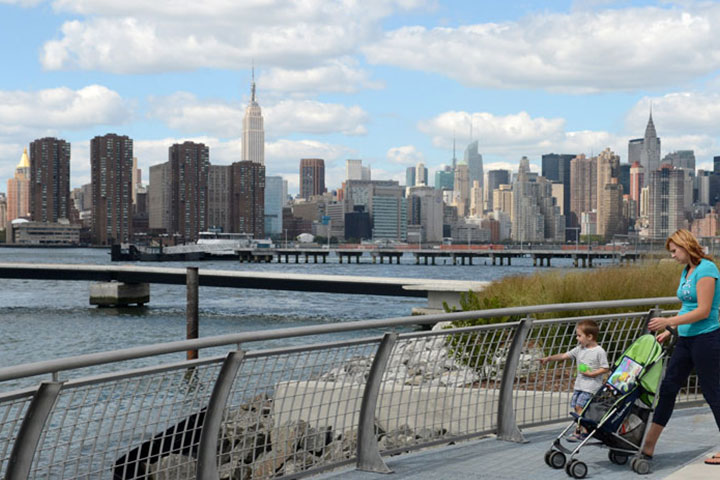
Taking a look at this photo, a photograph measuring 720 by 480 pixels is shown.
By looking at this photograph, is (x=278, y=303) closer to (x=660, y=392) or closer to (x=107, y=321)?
(x=107, y=321)

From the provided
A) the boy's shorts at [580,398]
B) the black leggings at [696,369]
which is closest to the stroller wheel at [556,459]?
the boy's shorts at [580,398]

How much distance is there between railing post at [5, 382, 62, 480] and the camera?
4547 mm

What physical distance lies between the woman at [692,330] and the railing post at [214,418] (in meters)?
3.14

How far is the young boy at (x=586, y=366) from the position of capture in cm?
702

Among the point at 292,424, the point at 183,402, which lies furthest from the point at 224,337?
the point at 292,424

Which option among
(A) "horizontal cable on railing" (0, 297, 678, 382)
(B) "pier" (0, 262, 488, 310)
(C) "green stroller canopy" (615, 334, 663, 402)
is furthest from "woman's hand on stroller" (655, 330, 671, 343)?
(B) "pier" (0, 262, 488, 310)

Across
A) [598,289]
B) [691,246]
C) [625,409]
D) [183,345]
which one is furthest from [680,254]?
[598,289]

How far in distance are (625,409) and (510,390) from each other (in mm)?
1312

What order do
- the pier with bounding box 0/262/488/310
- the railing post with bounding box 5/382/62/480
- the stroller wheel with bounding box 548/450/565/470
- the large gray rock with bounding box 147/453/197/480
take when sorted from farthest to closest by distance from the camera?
the pier with bounding box 0/262/488/310
the stroller wheel with bounding box 548/450/565/470
the large gray rock with bounding box 147/453/197/480
the railing post with bounding box 5/382/62/480

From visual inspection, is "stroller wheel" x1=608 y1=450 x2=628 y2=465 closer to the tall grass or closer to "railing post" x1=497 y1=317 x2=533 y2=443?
"railing post" x1=497 y1=317 x2=533 y2=443

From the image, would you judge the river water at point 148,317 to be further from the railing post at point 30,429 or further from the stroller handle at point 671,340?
the railing post at point 30,429

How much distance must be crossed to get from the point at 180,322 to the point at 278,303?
17.5m

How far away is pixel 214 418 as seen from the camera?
226 inches

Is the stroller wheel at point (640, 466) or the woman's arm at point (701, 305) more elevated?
the woman's arm at point (701, 305)
